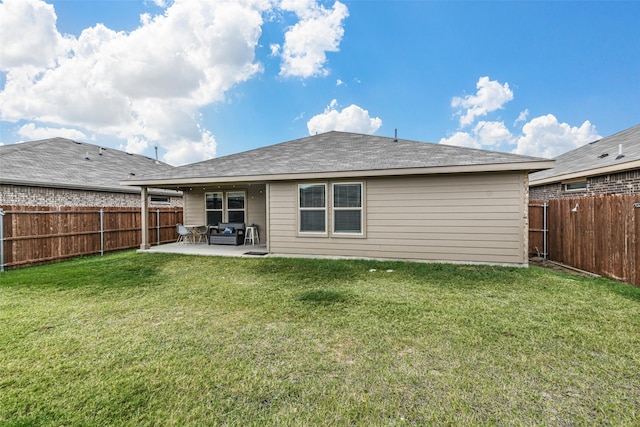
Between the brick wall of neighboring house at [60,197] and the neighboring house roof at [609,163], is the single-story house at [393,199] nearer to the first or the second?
the neighboring house roof at [609,163]

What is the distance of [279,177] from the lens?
25.7 feet

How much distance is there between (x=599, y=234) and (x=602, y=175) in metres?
3.02

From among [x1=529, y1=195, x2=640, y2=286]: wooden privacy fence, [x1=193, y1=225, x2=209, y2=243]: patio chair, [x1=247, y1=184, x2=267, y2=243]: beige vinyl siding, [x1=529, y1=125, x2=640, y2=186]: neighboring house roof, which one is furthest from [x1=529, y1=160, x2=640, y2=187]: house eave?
[x1=193, y1=225, x2=209, y2=243]: patio chair

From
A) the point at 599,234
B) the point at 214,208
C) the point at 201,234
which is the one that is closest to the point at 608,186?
the point at 599,234

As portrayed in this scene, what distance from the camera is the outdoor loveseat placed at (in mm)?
10125

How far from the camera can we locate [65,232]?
830 cm

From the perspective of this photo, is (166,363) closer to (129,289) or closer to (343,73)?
(129,289)

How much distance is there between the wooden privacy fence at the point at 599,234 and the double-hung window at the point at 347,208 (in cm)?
492

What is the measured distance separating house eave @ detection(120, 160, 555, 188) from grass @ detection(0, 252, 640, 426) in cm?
249

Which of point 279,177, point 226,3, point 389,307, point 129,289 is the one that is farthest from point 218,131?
point 389,307

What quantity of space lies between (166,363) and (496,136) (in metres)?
20.7

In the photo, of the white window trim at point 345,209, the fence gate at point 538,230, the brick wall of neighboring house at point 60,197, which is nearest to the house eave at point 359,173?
the white window trim at point 345,209

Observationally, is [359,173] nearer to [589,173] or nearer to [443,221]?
[443,221]

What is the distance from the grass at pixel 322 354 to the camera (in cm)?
199
